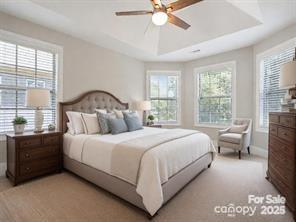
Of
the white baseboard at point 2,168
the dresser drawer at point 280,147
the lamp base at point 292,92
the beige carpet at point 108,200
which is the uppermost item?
the lamp base at point 292,92

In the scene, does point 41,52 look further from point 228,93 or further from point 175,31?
point 228,93

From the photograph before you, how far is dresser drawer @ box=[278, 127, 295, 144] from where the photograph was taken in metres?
1.96

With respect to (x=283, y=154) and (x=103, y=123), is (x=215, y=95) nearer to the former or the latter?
(x=283, y=154)

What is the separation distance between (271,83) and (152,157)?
360 centimetres

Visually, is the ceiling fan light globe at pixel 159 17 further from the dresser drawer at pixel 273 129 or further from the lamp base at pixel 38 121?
the lamp base at pixel 38 121

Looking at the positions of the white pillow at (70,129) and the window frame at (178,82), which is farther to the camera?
the window frame at (178,82)

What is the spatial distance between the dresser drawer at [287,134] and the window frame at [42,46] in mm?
3829

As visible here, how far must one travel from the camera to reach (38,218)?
1.83 meters

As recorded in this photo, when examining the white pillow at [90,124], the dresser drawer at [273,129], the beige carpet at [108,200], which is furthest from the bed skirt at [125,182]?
the dresser drawer at [273,129]

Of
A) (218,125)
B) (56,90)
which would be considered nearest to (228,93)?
(218,125)

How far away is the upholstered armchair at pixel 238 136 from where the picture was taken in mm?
3918

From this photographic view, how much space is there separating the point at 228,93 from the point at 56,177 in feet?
15.2

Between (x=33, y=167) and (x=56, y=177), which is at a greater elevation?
(x=33, y=167)

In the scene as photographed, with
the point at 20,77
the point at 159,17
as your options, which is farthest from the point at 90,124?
the point at 159,17
